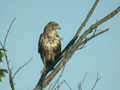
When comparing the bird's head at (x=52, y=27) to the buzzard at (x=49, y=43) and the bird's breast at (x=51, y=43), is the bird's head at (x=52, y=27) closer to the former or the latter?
the buzzard at (x=49, y=43)

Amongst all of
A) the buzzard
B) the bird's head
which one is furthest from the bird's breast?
the bird's head

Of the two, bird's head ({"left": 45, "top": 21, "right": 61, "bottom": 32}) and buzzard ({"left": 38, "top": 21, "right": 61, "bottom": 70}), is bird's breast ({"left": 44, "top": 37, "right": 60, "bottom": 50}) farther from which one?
bird's head ({"left": 45, "top": 21, "right": 61, "bottom": 32})

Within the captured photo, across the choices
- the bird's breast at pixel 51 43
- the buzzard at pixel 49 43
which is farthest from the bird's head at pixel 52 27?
the bird's breast at pixel 51 43

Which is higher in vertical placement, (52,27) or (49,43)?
(52,27)

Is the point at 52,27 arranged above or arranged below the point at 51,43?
above

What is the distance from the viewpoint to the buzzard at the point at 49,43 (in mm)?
8852

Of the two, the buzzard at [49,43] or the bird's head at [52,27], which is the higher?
the bird's head at [52,27]

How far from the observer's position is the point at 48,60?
30.5 ft

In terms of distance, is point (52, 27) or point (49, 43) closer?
point (49, 43)

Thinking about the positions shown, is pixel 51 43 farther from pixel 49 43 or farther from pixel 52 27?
pixel 52 27

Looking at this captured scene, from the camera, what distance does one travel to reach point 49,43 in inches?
350

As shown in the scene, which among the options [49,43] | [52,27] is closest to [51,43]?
[49,43]

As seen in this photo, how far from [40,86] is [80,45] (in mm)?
1152

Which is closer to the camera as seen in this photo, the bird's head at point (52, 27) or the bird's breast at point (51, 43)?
the bird's breast at point (51, 43)
